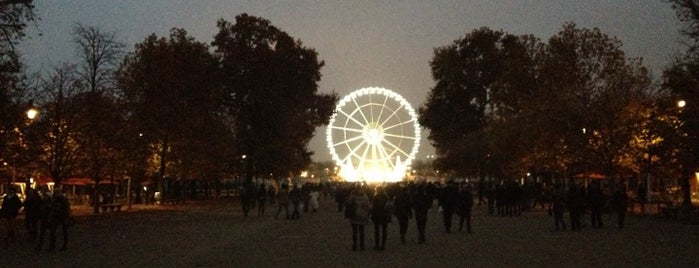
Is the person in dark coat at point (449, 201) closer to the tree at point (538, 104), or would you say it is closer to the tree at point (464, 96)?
the tree at point (538, 104)

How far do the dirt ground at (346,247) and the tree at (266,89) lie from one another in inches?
1557

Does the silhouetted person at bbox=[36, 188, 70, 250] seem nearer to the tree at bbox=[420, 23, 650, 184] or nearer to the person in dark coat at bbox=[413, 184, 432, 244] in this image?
the person in dark coat at bbox=[413, 184, 432, 244]

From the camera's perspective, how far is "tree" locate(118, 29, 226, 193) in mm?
61094

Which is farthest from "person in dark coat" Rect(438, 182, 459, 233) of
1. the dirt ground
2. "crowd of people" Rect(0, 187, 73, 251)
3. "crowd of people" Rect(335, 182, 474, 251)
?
"crowd of people" Rect(0, 187, 73, 251)

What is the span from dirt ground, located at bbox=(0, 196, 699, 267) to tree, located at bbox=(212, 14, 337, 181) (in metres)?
39.6

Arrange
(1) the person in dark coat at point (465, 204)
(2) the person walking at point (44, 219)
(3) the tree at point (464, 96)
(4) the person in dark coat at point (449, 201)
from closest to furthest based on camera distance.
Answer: (2) the person walking at point (44, 219), (4) the person in dark coat at point (449, 201), (1) the person in dark coat at point (465, 204), (3) the tree at point (464, 96)

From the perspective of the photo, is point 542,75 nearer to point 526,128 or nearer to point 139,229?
point 526,128

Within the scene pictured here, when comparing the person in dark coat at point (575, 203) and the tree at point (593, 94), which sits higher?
the tree at point (593, 94)

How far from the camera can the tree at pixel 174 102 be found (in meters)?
61.1

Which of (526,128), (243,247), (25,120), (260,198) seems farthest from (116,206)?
(243,247)

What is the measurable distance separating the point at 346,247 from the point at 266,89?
51.8m

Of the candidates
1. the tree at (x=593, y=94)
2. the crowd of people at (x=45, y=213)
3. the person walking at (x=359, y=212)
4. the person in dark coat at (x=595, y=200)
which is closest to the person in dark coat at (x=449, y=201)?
the person in dark coat at (x=595, y=200)

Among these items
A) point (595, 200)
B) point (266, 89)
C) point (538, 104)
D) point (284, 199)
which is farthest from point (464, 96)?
point (595, 200)

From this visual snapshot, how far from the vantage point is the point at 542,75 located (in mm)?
62000
